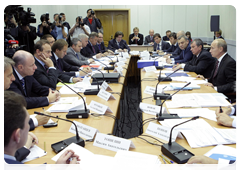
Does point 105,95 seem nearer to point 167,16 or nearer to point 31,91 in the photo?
point 31,91

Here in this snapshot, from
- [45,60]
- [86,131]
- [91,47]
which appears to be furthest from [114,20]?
[86,131]

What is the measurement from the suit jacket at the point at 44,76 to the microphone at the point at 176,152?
1.79 m

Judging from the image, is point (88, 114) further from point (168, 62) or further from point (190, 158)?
point (168, 62)

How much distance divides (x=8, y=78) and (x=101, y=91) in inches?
33.2

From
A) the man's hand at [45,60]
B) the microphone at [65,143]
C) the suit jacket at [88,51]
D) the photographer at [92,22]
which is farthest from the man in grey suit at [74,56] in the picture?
the photographer at [92,22]

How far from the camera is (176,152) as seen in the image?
1.19 metres

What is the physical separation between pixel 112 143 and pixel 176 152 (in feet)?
1.17

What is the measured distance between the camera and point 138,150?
1.28 m

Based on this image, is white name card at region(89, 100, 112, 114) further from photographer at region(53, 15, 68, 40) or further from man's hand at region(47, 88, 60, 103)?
photographer at region(53, 15, 68, 40)

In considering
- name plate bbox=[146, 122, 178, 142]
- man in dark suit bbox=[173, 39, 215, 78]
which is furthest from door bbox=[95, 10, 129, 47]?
name plate bbox=[146, 122, 178, 142]

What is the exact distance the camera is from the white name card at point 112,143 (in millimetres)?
1268

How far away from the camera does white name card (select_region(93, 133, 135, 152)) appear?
127cm

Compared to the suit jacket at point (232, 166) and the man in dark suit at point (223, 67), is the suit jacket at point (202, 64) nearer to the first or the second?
the man in dark suit at point (223, 67)
